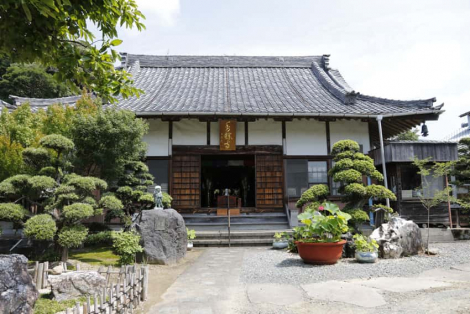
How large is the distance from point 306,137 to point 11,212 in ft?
33.3

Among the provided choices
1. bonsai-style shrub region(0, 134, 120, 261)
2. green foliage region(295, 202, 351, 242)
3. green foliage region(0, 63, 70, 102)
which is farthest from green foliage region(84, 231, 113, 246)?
green foliage region(0, 63, 70, 102)

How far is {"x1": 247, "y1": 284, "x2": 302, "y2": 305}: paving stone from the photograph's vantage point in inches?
192

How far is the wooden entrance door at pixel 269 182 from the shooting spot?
1312 cm

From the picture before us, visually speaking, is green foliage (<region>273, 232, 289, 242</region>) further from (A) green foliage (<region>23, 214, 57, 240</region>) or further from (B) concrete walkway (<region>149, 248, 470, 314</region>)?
(A) green foliage (<region>23, 214, 57, 240</region>)

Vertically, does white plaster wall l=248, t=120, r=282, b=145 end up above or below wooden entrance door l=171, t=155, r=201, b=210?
above

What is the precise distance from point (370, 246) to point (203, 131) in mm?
7867

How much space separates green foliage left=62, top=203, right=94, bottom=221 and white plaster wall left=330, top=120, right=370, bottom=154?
31.8ft

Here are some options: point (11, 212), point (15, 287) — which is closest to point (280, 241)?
point (11, 212)

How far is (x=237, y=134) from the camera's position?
13422 millimetres

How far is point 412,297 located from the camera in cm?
484

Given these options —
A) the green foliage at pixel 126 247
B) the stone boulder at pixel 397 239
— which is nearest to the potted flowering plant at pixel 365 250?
the stone boulder at pixel 397 239

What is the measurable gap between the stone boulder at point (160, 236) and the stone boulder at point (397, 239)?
16.1 ft

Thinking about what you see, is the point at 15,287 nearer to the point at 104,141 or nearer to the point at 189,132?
the point at 104,141

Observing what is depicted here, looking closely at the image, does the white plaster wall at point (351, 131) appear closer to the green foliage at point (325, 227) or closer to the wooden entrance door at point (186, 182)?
the wooden entrance door at point (186, 182)
